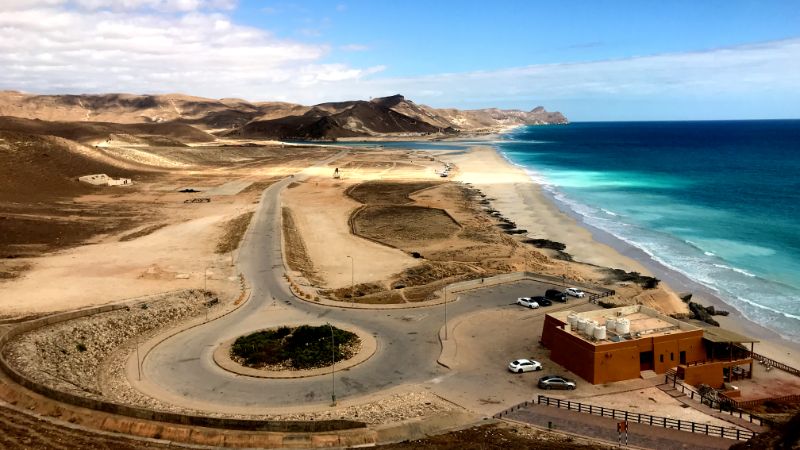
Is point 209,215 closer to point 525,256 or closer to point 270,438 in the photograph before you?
point 525,256

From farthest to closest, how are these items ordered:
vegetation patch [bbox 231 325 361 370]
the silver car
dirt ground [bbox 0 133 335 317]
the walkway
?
dirt ground [bbox 0 133 335 317] < vegetation patch [bbox 231 325 361 370] < the silver car < the walkway

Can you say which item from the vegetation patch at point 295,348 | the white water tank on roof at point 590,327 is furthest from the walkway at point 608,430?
the vegetation patch at point 295,348

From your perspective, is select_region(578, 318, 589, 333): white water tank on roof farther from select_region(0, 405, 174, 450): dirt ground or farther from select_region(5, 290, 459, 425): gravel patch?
select_region(0, 405, 174, 450): dirt ground

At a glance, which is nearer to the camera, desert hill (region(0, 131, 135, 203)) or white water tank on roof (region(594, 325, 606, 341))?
white water tank on roof (region(594, 325, 606, 341))

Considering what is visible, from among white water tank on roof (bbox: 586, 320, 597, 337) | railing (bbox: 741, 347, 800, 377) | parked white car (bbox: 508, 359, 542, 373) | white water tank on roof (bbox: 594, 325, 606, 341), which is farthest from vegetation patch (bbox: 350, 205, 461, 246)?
railing (bbox: 741, 347, 800, 377)

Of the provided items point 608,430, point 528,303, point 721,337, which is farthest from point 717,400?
point 528,303

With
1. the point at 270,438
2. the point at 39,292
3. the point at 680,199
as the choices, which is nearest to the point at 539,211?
the point at 680,199
